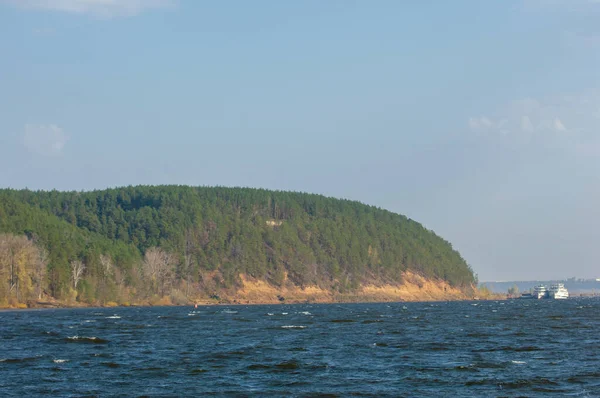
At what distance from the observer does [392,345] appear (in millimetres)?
67812

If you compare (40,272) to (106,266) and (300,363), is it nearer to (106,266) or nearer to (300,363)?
(106,266)

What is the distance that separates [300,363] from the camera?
53.2 m

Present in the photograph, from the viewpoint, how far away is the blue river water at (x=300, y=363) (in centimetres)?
4206

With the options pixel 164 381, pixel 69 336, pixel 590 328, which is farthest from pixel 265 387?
pixel 590 328

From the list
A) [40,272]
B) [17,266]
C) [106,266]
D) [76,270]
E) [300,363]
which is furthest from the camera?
[106,266]

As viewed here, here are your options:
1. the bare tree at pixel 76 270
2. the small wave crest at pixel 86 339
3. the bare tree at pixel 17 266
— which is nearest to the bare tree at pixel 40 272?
the bare tree at pixel 17 266

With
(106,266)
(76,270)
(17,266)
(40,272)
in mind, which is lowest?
(40,272)

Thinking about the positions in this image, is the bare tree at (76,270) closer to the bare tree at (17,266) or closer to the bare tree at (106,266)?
the bare tree at (106,266)

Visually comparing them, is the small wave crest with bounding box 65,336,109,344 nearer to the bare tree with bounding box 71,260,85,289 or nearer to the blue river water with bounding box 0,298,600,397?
the blue river water with bounding box 0,298,600,397

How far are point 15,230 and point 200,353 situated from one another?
446 feet

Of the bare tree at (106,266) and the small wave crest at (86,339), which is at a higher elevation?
the bare tree at (106,266)

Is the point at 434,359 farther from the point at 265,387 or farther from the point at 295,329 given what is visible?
the point at 295,329

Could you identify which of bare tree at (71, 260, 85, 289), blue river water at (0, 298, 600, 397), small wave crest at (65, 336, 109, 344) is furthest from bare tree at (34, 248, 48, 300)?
small wave crest at (65, 336, 109, 344)

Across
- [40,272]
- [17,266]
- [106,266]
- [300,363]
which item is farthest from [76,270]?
[300,363]
